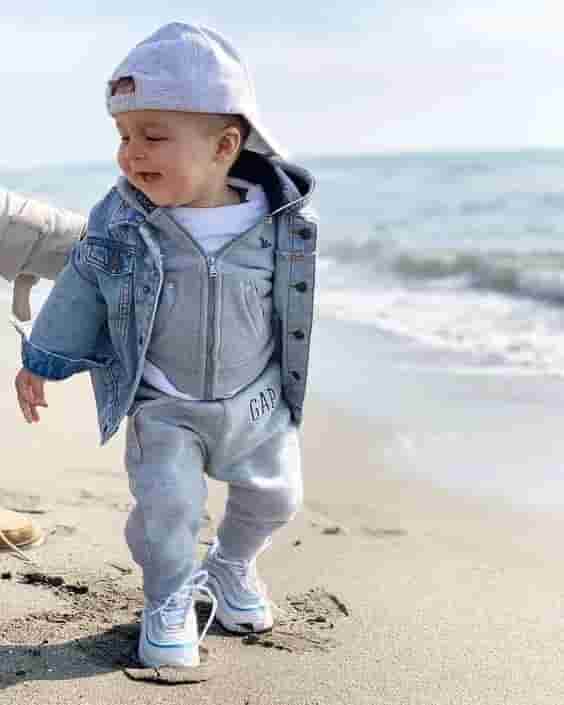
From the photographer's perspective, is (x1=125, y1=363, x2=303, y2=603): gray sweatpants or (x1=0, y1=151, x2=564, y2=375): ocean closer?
(x1=125, y1=363, x2=303, y2=603): gray sweatpants

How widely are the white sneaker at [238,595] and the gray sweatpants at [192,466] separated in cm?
18

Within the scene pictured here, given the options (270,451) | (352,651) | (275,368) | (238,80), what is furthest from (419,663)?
(238,80)

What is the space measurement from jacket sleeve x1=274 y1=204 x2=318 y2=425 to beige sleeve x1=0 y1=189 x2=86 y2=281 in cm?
79

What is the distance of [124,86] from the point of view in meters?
2.56

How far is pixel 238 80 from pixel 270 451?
88 centimetres

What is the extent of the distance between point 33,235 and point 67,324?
0.65 m

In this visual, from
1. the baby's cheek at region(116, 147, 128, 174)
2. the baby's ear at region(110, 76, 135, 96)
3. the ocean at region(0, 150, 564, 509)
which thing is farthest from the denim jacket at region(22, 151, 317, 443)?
the ocean at region(0, 150, 564, 509)

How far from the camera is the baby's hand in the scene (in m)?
2.73

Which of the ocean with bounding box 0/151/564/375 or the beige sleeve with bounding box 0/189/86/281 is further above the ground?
the beige sleeve with bounding box 0/189/86/281

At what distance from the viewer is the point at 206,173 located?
2652mm

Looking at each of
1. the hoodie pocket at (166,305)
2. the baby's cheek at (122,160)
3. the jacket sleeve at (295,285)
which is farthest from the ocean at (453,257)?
the baby's cheek at (122,160)

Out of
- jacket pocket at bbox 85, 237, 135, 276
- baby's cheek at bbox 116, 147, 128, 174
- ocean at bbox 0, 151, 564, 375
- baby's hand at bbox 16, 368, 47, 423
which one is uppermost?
baby's cheek at bbox 116, 147, 128, 174

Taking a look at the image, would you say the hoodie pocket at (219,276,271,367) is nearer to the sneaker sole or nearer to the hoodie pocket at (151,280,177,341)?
the hoodie pocket at (151,280,177,341)

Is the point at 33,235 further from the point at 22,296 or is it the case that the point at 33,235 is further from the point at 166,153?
the point at 166,153
